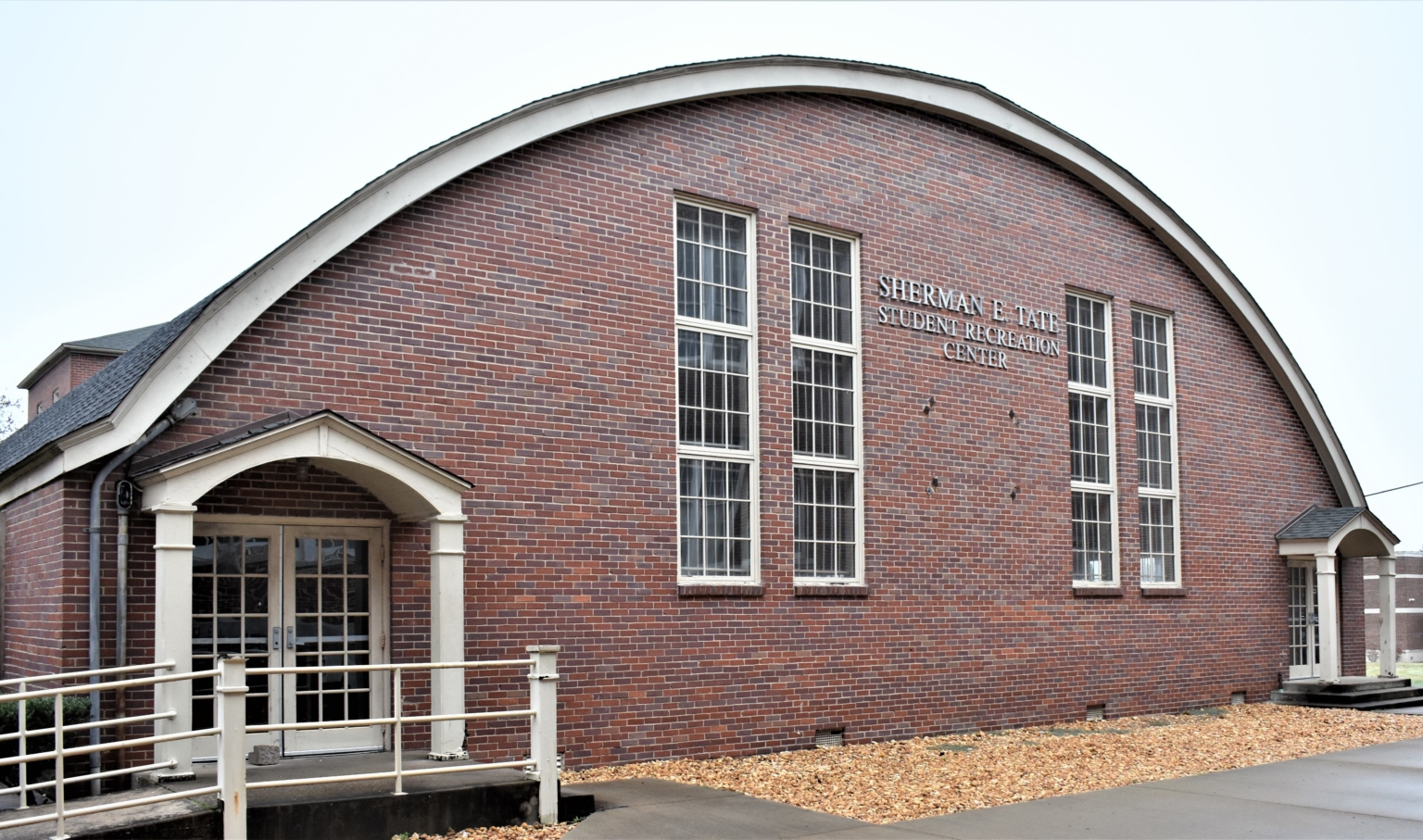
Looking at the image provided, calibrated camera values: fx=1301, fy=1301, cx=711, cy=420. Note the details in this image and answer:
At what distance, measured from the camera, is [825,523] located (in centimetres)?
1423

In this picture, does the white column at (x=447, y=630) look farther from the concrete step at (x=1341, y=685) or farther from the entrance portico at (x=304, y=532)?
the concrete step at (x=1341, y=685)

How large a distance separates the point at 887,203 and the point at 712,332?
10.4 feet

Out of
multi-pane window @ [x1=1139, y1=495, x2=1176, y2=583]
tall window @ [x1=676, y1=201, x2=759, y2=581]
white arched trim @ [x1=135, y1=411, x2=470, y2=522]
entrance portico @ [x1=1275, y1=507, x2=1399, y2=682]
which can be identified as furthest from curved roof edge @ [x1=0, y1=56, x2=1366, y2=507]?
multi-pane window @ [x1=1139, y1=495, x2=1176, y2=583]

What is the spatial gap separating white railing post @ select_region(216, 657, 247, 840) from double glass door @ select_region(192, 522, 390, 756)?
2.05 metres

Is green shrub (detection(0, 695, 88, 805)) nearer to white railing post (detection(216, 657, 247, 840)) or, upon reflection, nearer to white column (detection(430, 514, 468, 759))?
white railing post (detection(216, 657, 247, 840))

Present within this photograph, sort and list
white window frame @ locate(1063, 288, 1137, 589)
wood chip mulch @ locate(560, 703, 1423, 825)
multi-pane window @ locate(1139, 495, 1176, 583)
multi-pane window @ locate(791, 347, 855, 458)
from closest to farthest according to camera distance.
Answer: wood chip mulch @ locate(560, 703, 1423, 825), multi-pane window @ locate(791, 347, 855, 458), white window frame @ locate(1063, 288, 1137, 589), multi-pane window @ locate(1139, 495, 1176, 583)

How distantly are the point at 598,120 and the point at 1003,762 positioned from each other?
749 centimetres

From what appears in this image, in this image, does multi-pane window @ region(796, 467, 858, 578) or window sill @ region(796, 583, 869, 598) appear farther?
multi-pane window @ region(796, 467, 858, 578)

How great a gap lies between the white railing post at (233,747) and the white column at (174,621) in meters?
1.08

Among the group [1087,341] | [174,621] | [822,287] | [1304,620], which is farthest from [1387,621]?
[174,621]

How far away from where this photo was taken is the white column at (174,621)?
29.5 feet

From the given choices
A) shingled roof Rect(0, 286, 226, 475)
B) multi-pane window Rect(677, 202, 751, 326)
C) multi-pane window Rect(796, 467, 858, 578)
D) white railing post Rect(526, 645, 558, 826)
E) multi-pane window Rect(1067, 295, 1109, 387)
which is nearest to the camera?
white railing post Rect(526, 645, 558, 826)

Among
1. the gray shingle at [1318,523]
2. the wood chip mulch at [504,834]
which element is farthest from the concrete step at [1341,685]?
the wood chip mulch at [504,834]

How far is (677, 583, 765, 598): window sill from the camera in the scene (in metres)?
12.8
